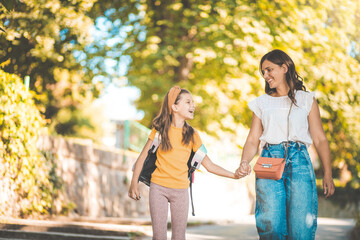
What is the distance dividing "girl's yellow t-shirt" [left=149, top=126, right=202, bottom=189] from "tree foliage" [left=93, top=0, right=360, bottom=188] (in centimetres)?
739

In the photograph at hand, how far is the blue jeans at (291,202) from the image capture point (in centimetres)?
346

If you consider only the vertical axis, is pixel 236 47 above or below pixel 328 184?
above

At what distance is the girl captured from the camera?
3979mm

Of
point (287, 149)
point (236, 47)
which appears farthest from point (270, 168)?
point (236, 47)

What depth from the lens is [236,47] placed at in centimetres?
1375

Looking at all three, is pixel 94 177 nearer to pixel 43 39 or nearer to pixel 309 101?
pixel 43 39

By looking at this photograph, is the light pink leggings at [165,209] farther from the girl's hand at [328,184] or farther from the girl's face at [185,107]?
the girl's hand at [328,184]

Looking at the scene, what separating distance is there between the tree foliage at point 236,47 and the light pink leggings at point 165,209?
771 cm

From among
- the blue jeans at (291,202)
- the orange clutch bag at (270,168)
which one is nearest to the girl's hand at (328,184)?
the blue jeans at (291,202)

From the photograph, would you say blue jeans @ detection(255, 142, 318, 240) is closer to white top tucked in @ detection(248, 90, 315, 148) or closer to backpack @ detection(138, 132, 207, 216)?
white top tucked in @ detection(248, 90, 315, 148)

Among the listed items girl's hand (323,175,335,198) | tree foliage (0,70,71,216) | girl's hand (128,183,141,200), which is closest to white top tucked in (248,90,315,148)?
girl's hand (323,175,335,198)

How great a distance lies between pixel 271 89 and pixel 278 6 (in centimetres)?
894

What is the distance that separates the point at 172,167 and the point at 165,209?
348mm

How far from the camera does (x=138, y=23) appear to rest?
570 inches
